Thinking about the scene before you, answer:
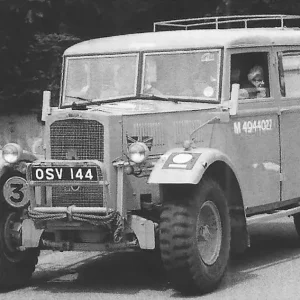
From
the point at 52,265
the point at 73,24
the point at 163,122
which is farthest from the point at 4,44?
the point at 163,122

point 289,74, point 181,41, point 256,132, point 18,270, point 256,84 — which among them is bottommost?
point 18,270

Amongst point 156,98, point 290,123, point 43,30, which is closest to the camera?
point 156,98

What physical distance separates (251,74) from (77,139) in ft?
7.52

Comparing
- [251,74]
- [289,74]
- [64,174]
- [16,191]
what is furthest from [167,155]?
[289,74]

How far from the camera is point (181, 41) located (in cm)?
1157

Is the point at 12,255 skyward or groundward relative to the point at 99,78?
groundward

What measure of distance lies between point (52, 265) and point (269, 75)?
301 centimetres

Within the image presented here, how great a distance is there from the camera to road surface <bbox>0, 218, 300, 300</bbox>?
33.7 feet

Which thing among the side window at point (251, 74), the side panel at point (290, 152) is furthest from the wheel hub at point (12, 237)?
the side panel at point (290, 152)

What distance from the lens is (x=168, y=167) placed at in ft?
33.1

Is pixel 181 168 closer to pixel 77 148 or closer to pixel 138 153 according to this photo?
pixel 138 153

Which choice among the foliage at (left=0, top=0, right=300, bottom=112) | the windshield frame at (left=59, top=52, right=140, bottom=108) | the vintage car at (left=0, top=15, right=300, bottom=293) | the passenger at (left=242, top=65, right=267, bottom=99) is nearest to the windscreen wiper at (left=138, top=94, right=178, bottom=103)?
the vintage car at (left=0, top=15, right=300, bottom=293)

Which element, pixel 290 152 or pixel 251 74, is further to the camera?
pixel 290 152

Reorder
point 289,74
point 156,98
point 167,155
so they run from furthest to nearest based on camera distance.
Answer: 1. point 289,74
2. point 156,98
3. point 167,155
